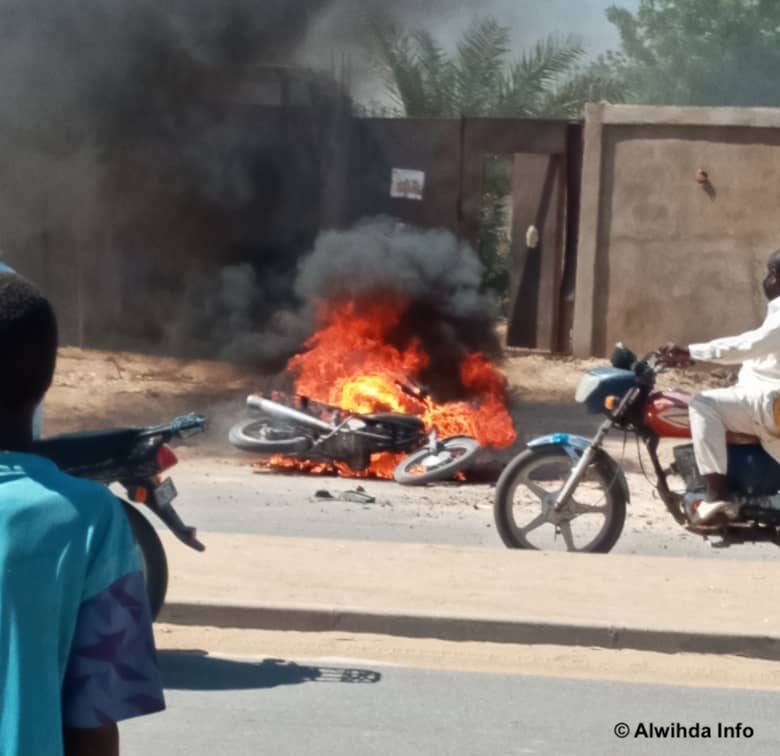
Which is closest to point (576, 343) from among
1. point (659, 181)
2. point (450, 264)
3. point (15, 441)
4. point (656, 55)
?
point (659, 181)

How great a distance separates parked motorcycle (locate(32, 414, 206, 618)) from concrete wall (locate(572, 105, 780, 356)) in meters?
11.1

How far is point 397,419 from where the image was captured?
11.0m

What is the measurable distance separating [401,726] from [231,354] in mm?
10724

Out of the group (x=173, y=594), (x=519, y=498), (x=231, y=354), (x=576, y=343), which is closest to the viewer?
(x=173, y=594)

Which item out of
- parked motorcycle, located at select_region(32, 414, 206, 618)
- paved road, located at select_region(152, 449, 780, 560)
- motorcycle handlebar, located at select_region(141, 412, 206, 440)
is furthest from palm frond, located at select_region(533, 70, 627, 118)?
parked motorcycle, located at select_region(32, 414, 206, 618)

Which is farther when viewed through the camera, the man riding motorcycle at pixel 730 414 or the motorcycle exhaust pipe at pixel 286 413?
the motorcycle exhaust pipe at pixel 286 413

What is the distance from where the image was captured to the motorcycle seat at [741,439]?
7.48 m

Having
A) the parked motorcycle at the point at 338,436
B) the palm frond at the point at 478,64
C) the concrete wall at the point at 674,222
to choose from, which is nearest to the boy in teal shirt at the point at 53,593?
the parked motorcycle at the point at 338,436

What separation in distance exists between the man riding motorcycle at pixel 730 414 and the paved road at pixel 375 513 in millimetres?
1461

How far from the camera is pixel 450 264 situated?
13891 mm

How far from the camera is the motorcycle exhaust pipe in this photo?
36.2 ft

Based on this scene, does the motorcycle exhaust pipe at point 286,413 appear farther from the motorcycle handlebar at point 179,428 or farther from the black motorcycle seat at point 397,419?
the motorcycle handlebar at point 179,428

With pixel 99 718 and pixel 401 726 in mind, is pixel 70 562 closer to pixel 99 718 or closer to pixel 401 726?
pixel 99 718

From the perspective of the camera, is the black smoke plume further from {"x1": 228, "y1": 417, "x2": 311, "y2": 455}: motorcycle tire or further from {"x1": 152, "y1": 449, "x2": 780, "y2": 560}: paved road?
{"x1": 152, "y1": 449, "x2": 780, "y2": 560}: paved road
